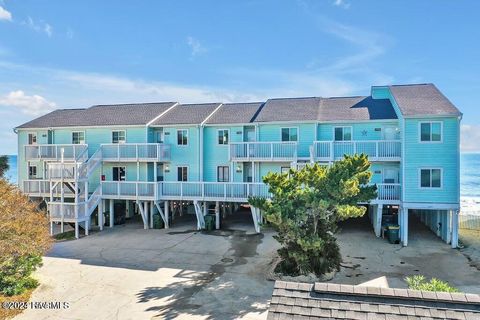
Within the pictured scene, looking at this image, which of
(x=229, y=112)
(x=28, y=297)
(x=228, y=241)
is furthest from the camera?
(x=229, y=112)

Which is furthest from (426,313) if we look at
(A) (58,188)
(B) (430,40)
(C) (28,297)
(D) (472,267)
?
(A) (58,188)

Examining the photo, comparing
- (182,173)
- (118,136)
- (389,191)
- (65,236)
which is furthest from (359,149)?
(65,236)

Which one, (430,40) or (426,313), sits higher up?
(430,40)

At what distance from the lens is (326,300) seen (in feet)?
21.0

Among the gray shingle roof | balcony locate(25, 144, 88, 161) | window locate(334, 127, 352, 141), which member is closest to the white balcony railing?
window locate(334, 127, 352, 141)

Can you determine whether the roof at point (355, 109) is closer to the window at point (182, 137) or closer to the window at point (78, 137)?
the window at point (182, 137)

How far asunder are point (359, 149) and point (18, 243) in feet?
58.8

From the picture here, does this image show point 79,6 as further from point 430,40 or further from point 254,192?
point 430,40

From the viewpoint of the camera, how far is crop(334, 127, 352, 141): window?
72.8 ft

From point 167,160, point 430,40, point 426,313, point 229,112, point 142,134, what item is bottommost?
point 426,313

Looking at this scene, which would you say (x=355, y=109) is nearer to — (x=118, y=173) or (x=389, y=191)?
(x=389, y=191)

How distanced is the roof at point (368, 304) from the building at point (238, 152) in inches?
560

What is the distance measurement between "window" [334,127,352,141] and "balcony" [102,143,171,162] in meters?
12.0

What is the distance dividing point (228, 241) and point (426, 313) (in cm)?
1510
